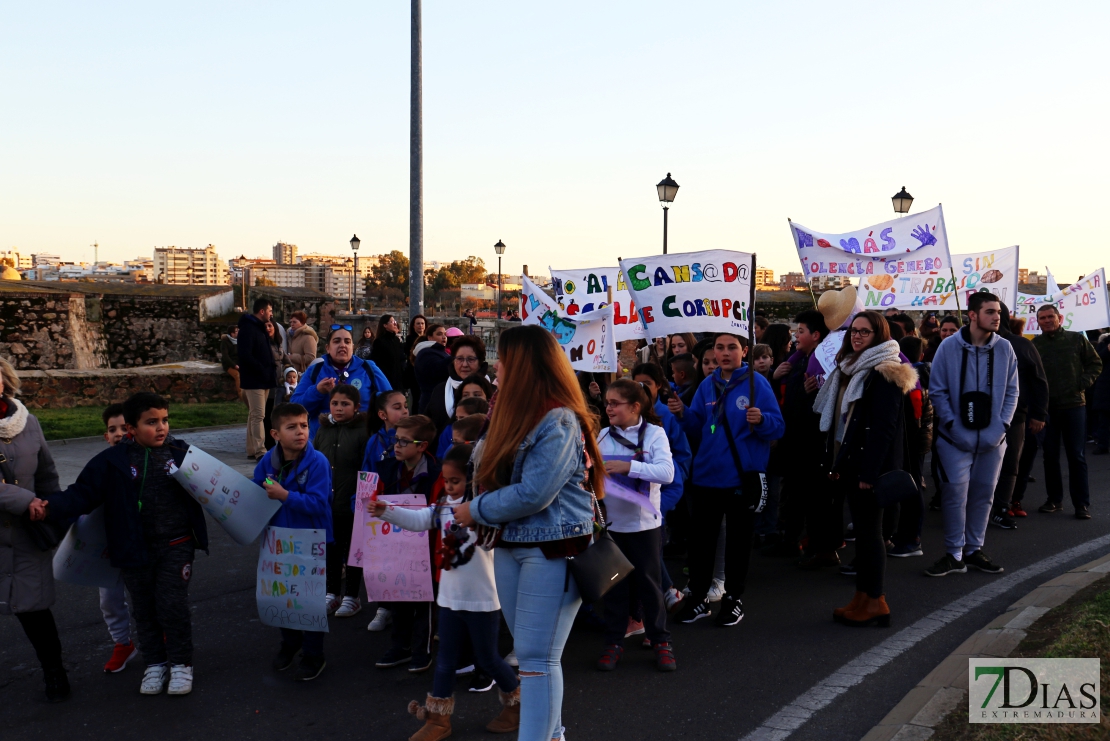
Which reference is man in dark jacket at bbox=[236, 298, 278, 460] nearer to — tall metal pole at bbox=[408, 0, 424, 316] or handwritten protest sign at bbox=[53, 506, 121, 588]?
tall metal pole at bbox=[408, 0, 424, 316]

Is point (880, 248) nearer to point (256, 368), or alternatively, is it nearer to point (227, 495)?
point (256, 368)

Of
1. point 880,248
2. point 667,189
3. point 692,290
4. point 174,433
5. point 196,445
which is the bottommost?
point 196,445

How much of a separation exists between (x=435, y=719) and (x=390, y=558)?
3.34 feet

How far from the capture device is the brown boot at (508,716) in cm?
412

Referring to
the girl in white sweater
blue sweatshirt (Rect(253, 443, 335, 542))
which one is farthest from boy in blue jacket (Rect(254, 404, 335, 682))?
the girl in white sweater

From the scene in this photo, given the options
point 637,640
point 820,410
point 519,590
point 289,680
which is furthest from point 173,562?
point 820,410

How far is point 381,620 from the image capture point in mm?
5648

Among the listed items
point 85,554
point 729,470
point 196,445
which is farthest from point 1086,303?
point 85,554

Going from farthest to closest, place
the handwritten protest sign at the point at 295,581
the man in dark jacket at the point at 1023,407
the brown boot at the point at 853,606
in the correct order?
1. the man in dark jacket at the point at 1023,407
2. the brown boot at the point at 853,606
3. the handwritten protest sign at the point at 295,581

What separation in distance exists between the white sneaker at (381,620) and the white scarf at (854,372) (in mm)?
3048

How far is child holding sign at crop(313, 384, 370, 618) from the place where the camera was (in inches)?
231

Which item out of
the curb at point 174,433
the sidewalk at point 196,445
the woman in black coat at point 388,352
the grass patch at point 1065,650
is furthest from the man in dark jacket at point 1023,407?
the curb at point 174,433

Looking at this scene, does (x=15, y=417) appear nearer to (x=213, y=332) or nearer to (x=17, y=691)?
(x=17, y=691)

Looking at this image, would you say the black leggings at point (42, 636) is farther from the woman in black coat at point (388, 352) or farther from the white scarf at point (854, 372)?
the woman in black coat at point (388, 352)
